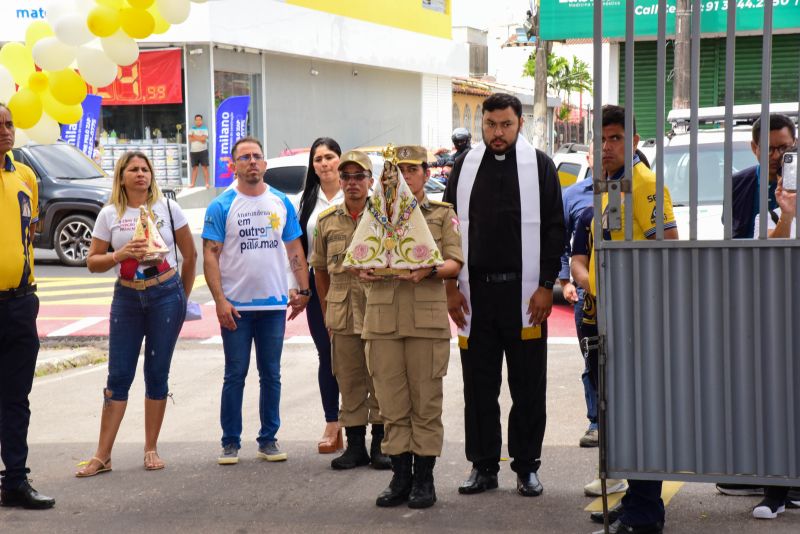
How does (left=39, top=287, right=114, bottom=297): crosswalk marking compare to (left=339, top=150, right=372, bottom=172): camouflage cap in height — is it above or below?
below

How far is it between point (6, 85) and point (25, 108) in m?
0.31

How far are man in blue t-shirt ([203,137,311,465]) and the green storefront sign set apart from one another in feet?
Answer: 41.7

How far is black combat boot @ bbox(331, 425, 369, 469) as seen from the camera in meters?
6.76

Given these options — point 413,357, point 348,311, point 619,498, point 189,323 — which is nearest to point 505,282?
point 413,357

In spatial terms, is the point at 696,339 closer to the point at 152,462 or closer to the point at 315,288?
the point at 315,288

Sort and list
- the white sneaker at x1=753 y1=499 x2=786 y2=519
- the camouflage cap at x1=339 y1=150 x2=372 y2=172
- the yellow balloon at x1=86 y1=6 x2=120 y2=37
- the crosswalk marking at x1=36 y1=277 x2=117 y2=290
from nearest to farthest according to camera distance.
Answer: the white sneaker at x1=753 y1=499 x2=786 y2=519, the camouflage cap at x1=339 y1=150 x2=372 y2=172, the yellow balloon at x1=86 y1=6 x2=120 y2=37, the crosswalk marking at x1=36 y1=277 x2=117 y2=290

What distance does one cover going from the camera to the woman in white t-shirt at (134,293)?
6.66 metres

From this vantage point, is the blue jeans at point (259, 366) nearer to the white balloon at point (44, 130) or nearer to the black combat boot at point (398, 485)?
the black combat boot at point (398, 485)

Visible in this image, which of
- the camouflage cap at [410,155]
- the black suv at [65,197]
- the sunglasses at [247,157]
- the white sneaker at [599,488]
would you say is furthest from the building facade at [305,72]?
the white sneaker at [599,488]

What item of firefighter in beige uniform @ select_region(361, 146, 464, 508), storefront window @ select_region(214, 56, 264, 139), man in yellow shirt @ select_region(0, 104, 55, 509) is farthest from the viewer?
storefront window @ select_region(214, 56, 264, 139)

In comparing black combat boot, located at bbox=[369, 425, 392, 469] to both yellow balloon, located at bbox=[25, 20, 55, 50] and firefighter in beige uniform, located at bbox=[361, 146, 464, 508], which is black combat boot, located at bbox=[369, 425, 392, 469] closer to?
firefighter in beige uniform, located at bbox=[361, 146, 464, 508]

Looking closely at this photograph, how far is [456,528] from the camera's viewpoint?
A: 549 centimetres

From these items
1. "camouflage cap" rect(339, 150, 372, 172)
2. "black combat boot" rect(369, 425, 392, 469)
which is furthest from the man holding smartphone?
"camouflage cap" rect(339, 150, 372, 172)

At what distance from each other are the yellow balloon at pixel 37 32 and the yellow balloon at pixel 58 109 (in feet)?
1.39
